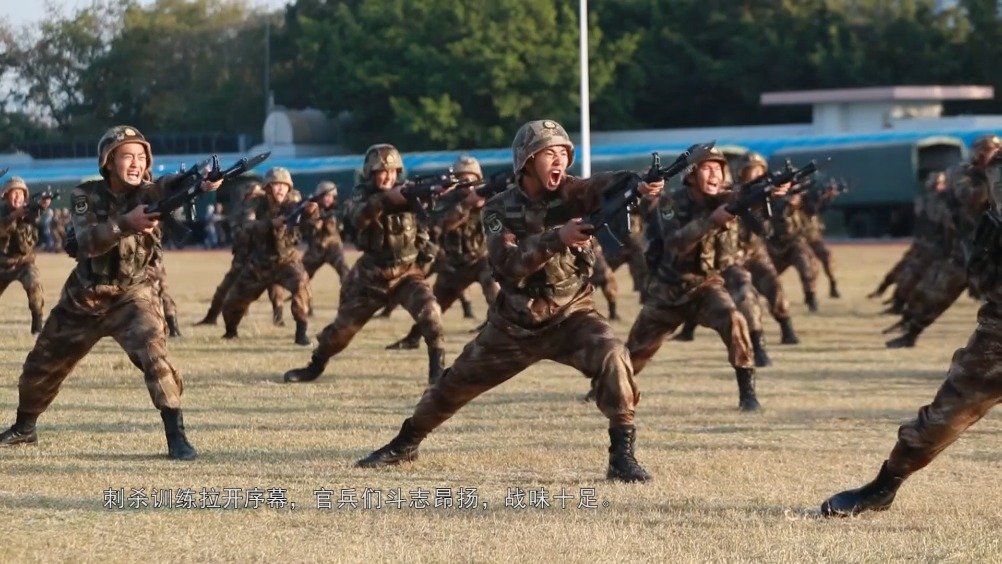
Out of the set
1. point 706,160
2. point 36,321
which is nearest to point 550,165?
point 706,160

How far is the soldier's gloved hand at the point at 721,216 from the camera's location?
12.1 meters

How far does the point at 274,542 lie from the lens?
829 cm

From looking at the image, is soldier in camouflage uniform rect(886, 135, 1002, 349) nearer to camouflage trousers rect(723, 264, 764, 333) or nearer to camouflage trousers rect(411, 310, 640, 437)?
camouflage trousers rect(723, 264, 764, 333)

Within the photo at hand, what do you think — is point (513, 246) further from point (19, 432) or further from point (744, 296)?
point (744, 296)

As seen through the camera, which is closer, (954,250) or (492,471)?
(492,471)

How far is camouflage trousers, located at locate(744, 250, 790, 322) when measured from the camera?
766 inches

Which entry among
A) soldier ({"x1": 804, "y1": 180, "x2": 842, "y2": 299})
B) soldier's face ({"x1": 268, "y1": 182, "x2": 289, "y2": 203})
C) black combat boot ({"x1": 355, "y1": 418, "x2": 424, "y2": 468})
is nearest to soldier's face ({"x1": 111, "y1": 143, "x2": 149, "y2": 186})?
black combat boot ({"x1": 355, "y1": 418, "x2": 424, "y2": 468})

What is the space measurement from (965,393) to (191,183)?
4450 mm

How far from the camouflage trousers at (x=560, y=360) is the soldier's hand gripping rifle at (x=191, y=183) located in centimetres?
165

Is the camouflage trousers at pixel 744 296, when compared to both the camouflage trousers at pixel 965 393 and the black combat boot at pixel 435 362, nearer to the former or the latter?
the black combat boot at pixel 435 362

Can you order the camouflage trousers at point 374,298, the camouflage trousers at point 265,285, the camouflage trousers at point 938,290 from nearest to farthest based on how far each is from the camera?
1. the camouflage trousers at point 374,298
2. the camouflage trousers at point 938,290
3. the camouflage trousers at point 265,285

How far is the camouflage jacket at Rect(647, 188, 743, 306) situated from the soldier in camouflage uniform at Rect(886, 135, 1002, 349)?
366cm

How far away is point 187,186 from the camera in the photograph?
1022cm

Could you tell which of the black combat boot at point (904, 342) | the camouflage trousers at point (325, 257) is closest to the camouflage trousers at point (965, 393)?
the black combat boot at point (904, 342)
